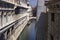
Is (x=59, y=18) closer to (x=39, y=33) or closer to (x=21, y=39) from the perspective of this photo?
(x=39, y=33)

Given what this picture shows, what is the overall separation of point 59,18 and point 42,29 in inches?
129

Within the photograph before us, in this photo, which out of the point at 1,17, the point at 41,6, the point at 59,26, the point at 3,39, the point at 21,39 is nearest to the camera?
the point at 59,26

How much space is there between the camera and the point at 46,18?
9594 mm

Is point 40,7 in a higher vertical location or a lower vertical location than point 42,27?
higher

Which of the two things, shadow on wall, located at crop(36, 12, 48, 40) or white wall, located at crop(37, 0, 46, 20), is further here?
shadow on wall, located at crop(36, 12, 48, 40)

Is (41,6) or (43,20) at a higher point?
(41,6)

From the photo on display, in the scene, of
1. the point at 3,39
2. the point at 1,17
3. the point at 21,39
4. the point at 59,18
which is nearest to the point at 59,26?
the point at 59,18

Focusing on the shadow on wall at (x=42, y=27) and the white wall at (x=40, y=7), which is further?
the shadow on wall at (x=42, y=27)

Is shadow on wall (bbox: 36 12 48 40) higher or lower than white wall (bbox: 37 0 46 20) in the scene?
lower

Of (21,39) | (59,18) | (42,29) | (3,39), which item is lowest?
(21,39)

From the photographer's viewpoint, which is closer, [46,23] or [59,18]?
[59,18]

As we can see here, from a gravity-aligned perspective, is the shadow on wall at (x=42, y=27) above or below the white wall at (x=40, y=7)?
below

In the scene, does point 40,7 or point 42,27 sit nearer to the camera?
point 40,7

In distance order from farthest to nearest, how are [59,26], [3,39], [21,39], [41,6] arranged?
1. [21,39]
2. [3,39]
3. [41,6]
4. [59,26]
